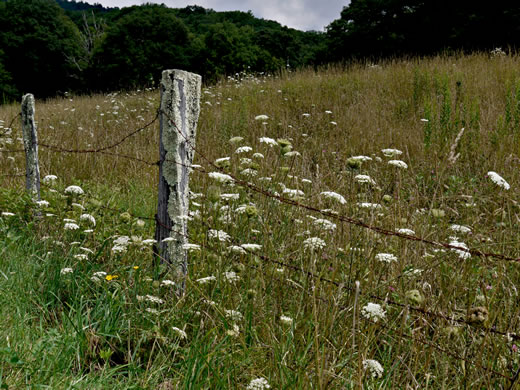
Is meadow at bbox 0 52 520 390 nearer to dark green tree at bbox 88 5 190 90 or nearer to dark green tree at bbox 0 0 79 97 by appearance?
dark green tree at bbox 88 5 190 90

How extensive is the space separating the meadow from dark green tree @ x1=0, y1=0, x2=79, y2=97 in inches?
1148

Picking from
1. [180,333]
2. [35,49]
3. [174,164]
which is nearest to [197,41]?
[35,49]

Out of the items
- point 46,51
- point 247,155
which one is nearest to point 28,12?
point 46,51

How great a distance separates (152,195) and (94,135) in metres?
4.00

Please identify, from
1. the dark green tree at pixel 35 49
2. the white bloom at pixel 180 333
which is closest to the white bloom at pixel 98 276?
the white bloom at pixel 180 333

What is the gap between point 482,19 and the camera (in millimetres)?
18828

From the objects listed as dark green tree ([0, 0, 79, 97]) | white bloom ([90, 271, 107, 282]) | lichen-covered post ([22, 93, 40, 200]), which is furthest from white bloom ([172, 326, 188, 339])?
dark green tree ([0, 0, 79, 97])

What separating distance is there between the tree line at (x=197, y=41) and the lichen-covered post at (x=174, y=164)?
511 inches

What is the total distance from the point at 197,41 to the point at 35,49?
1377 centimetres

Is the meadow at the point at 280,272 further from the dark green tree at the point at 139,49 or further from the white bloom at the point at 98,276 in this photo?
the dark green tree at the point at 139,49

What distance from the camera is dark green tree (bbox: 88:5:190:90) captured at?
1052 inches

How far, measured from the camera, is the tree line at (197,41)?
19953mm

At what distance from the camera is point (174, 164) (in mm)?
2545

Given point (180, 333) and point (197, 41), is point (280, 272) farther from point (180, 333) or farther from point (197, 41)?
point (197, 41)
